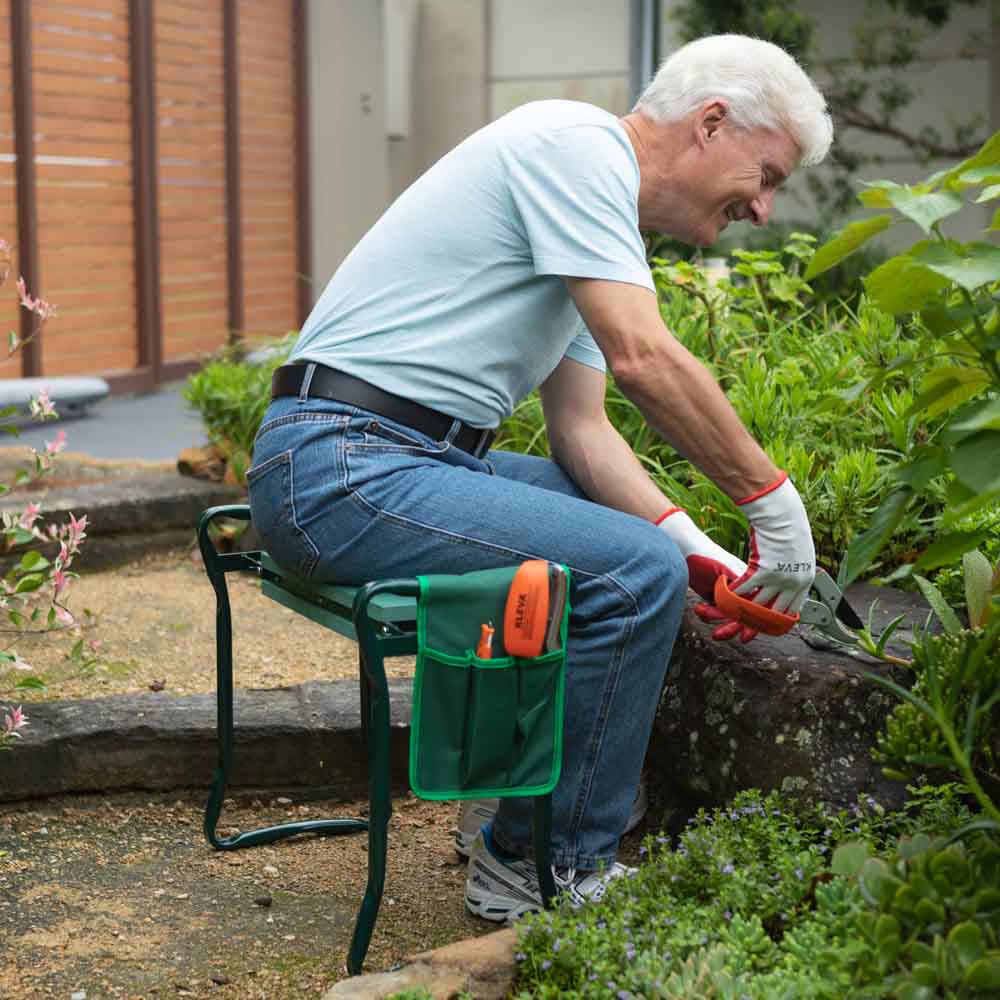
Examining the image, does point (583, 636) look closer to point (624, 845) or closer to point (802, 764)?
point (802, 764)

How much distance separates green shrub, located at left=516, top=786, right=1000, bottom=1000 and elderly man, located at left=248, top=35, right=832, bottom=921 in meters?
0.24

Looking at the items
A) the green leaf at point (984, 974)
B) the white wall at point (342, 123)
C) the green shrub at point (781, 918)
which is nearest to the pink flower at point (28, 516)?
the green shrub at point (781, 918)

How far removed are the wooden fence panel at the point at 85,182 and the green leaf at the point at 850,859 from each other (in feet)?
22.3

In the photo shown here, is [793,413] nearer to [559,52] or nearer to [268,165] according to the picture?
[268,165]

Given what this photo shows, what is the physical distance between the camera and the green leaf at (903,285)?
1.57 m

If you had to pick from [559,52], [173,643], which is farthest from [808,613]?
[559,52]

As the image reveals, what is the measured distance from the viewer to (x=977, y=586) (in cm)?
229

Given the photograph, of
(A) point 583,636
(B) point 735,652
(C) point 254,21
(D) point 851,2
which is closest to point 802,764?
(B) point 735,652

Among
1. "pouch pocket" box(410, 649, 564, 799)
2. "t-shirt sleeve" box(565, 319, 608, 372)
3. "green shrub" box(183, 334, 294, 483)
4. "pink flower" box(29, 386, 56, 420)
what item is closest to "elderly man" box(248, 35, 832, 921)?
"pouch pocket" box(410, 649, 564, 799)

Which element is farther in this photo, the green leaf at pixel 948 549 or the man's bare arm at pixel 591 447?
the man's bare arm at pixel 591 447

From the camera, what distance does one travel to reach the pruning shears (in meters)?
Result: 2.29

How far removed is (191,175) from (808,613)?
7.50 m

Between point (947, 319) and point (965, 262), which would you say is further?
point (947, 319)

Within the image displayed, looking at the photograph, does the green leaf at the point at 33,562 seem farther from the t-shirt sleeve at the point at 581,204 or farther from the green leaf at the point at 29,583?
the t-shirt sleeve at the point at 581,204
